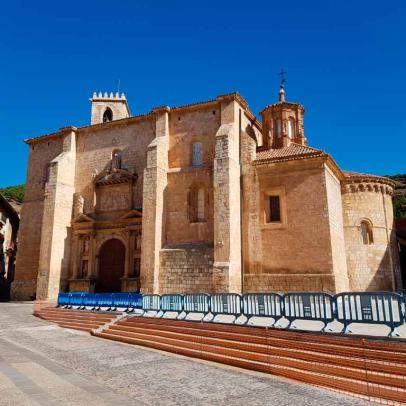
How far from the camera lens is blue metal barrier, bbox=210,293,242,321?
30.3ft

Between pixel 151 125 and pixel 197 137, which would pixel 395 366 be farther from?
pixel 151 125

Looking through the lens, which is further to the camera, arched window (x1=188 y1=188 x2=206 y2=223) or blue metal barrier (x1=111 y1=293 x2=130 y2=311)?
arched window (x1=188 y1=188 x2=206 y2=223)

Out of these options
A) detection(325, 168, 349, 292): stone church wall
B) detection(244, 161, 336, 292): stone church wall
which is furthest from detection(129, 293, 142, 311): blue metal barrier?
detection(325, 168, 349, 292): stone church wall

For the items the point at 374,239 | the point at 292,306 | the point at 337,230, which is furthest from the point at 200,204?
the point at 292,306

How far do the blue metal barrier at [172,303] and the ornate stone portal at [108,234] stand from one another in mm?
8643

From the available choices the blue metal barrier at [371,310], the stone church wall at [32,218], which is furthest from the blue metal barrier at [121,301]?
the stone church wall at [32,218]

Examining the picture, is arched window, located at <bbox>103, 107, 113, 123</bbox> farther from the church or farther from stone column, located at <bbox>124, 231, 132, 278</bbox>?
stone column, located at <bbox>124, 231, 132, 278</bbox>

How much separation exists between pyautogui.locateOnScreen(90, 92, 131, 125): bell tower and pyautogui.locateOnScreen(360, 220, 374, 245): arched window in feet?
62.4

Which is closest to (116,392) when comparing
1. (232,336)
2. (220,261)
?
(232,336)

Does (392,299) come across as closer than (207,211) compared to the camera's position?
Yes

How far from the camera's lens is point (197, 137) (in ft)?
66.0

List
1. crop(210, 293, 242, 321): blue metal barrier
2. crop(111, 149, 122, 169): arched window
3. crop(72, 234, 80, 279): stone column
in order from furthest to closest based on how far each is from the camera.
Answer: crop(111, 149, 122, 169): arched window → crop(72, 234, 80, 279): stone column → crop(210, 293, 242, 321): blue metal barrier

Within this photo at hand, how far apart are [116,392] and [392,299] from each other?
4806mm

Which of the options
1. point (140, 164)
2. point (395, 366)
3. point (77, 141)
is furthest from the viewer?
point (77, 141)
